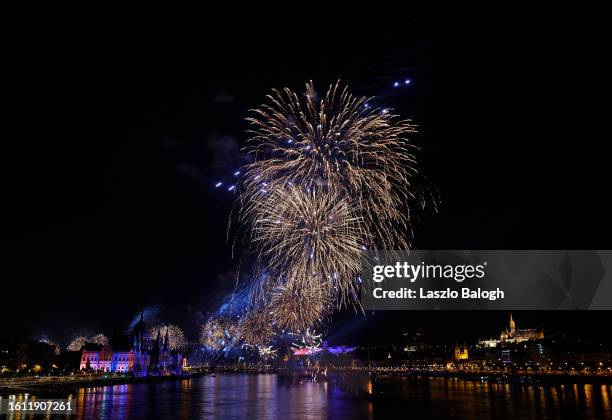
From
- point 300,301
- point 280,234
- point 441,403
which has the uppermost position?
point 280,234

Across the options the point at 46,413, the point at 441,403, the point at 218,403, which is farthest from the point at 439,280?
the point at 46,413

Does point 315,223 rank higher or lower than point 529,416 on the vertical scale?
higher

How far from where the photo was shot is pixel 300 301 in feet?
126

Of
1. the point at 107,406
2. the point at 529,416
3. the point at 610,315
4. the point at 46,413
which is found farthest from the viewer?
the point at 610,315

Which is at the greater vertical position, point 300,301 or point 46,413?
point 300,301

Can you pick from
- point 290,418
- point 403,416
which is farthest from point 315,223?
point 403,416

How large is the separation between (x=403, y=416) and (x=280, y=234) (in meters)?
12.8

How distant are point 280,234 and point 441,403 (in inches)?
802

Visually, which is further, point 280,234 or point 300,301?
point 300,301

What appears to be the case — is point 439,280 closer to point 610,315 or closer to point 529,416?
point 529,416

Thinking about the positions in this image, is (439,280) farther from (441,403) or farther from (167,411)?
(167,411)

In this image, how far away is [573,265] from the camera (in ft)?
178

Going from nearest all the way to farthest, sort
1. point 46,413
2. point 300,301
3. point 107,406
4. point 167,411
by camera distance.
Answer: point 46,413, point 167,411, point 107,406, point 300,301

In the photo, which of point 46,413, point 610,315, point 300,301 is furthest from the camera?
point 610,315
